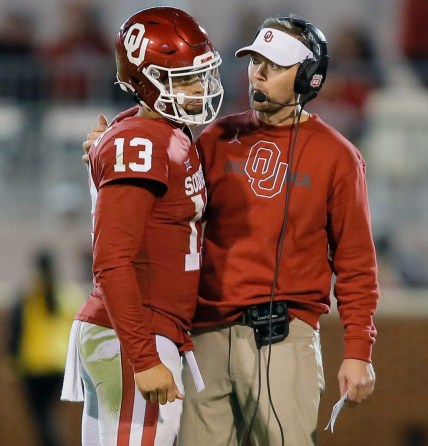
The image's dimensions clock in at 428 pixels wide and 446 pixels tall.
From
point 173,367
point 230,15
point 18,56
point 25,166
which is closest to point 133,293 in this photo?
point 173,367

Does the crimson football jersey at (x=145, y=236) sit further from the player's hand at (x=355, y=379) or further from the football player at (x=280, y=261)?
the player's hand at (x=355, y=379)

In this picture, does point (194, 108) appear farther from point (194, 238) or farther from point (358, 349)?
point (358, 349)

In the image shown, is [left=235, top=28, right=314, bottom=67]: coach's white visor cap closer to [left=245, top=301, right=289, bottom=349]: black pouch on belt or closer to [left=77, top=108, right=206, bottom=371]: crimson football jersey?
[left=77, top=108, right=206, bottom=371]: crimson football jersey

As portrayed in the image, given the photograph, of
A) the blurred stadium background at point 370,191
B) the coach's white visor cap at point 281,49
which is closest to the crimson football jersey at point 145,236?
the coach's white visor cap at point 281,49

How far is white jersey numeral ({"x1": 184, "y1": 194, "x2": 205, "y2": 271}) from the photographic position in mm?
3043

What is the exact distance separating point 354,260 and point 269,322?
0.94 feet

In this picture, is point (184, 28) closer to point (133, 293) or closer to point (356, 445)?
point (133, 293)

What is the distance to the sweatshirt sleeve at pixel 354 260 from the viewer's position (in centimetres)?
320

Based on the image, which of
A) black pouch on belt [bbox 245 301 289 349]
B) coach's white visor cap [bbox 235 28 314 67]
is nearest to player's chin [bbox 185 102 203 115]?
coach's white visor cap [bbox 235 28 314 67]

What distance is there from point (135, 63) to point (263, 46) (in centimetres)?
39

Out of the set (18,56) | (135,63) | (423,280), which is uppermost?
(135,63)

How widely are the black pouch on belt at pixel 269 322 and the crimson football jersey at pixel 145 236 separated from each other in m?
0.19

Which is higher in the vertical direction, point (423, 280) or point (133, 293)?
point (133, 293)

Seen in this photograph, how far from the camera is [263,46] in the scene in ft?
10.6
